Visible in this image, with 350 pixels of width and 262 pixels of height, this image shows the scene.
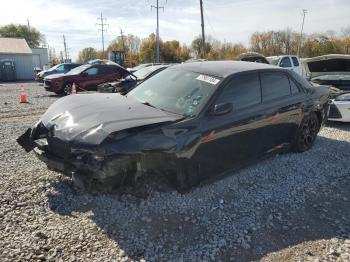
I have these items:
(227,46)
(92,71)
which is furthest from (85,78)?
(227,46)

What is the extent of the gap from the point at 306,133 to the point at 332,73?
14.5 feet

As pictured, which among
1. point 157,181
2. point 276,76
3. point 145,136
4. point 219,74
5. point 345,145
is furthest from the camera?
point 345,145

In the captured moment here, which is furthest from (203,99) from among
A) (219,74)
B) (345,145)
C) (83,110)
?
(345,145)

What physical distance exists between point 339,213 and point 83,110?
326 centimetres

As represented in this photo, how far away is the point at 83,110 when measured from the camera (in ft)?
13.0

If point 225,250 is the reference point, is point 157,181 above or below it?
above

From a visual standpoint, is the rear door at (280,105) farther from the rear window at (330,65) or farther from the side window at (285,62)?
the side window at (285,62)

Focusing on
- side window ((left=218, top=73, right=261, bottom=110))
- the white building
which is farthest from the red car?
the white building

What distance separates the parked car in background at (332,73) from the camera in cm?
787

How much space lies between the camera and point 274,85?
5.04m

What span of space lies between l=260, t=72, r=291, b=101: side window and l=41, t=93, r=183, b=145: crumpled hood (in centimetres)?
168

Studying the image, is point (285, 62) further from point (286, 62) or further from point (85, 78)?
point (85, 78)

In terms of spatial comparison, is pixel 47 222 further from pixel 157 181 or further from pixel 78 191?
pixel 157 181

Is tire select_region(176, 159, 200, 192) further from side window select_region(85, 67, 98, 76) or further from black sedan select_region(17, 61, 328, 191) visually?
side window select_region(85, 67, 98, 76)
